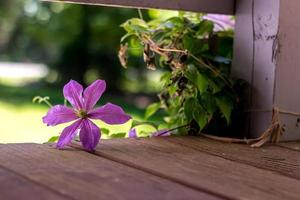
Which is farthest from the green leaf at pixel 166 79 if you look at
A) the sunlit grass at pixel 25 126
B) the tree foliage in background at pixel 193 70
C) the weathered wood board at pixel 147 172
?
the sunlit grass at pixel 25 126

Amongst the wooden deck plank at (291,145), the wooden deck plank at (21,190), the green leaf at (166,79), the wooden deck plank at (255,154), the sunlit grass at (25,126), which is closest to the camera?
the wooden deck plank at (21,190)

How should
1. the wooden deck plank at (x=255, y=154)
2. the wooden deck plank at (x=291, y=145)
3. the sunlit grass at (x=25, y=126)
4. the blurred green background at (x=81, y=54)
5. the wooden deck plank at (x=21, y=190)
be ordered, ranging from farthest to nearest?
the blurred green background at (x=81, y=54)
the sunlit grass at (x=25, y=126)
the wooden deck plank at (x=291, y=145)
the wooden deck plank at (x=255, y=154)
the wooden deck plank at (x=21, y=190)

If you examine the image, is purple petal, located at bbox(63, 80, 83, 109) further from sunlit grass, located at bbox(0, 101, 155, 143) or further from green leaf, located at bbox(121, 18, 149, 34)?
sunlit grass, located at bbox(0, 101, 155, 143)

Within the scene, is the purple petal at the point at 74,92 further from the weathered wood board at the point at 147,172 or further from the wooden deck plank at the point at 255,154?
the wooden deck plank at the point at 255,154

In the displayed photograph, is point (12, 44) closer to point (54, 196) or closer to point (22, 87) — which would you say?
point (22, 87)

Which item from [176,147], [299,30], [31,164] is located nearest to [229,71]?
[299,30]
